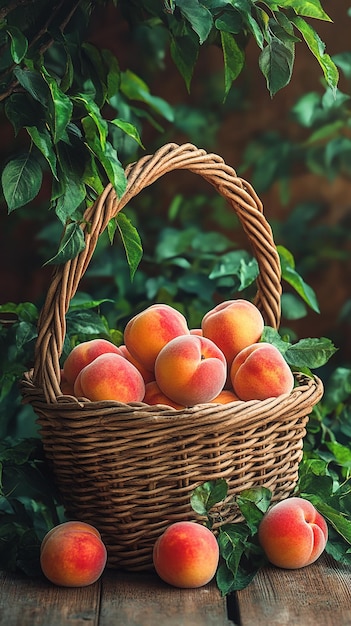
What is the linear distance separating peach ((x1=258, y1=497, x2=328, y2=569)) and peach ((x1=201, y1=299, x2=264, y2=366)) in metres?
0.21

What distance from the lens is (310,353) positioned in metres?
1.25

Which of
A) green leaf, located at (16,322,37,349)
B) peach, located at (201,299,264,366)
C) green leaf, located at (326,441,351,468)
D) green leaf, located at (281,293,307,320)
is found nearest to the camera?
peach, located at (201,299,264,366)

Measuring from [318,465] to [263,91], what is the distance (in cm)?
106

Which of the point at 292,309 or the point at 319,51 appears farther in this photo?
the point at 292,309

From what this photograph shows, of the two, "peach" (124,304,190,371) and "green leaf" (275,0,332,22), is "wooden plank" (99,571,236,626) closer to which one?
"peach" (124,304,190,371)

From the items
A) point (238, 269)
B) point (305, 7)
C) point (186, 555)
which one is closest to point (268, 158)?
point (238, 269)

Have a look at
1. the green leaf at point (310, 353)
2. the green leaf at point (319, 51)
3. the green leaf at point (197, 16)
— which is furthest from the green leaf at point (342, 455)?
the green leaf at point (197, 16)

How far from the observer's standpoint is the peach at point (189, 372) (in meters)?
1.07

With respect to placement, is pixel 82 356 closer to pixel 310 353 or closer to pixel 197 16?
pixel 310 353

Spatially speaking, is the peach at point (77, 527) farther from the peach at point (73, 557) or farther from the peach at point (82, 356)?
the peach at point (82, 356)

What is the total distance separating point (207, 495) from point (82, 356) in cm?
24

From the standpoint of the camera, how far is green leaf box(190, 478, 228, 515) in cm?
107

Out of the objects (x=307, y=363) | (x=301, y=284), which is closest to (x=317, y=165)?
(x=301, y=284)

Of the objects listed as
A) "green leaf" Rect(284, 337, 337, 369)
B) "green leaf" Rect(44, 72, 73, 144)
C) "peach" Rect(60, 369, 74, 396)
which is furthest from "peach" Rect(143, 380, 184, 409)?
"green leaf" Rect(44, 72, 73, 144)
